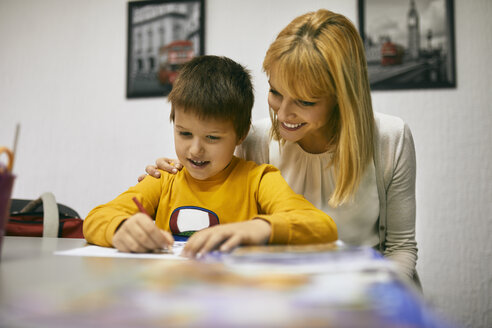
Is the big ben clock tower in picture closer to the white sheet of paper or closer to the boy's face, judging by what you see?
the boy's face

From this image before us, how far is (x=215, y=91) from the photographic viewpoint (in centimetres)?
89

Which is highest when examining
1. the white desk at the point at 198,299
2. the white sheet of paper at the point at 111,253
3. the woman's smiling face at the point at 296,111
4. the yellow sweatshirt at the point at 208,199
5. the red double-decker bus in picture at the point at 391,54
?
the red double-decker bus in picture at the point at 391,54

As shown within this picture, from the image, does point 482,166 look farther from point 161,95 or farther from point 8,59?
point 8,59

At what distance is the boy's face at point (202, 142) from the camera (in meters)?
0.87

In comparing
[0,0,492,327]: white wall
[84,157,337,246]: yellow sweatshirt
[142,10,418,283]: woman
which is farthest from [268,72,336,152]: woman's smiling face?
[0,0,492,327]: white wall

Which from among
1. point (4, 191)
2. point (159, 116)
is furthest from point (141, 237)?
point (159, 116)

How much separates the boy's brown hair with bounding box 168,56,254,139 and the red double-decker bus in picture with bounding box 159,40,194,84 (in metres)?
0.93

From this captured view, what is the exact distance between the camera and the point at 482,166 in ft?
5.32

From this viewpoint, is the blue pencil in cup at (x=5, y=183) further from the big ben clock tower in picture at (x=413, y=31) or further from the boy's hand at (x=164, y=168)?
the big ben clock tower in picture at (x=413, y=31)

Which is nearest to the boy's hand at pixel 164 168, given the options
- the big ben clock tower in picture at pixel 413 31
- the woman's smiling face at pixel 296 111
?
the woman's smiling face at pixel 296 111

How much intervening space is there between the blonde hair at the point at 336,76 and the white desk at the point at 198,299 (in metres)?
0.56

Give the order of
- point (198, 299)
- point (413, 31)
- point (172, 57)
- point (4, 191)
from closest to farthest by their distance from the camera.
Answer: point (198, 299) → point (4, 191) → point (413, 31) → point (172, 57)

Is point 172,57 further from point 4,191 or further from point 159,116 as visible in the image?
point 4,191

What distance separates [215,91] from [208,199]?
0.25 meters
